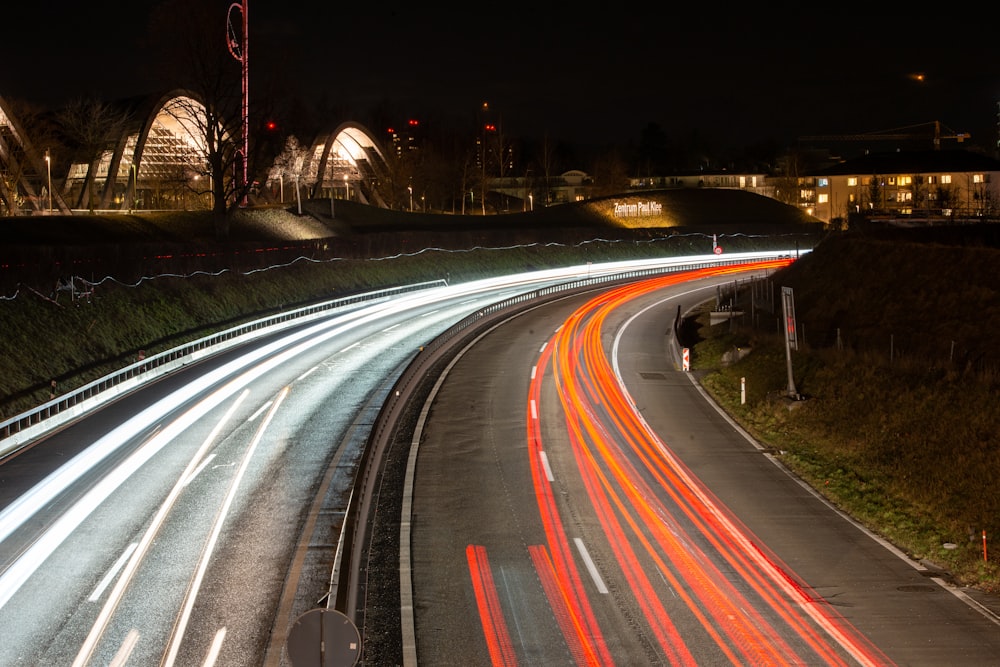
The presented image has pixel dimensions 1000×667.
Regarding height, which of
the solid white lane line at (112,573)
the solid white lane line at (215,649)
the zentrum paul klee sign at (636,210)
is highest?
the zentrum paul klee sign at (636,210)

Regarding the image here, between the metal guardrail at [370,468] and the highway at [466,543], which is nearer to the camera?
the highway at [466,543]

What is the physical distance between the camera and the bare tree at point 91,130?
7500cm

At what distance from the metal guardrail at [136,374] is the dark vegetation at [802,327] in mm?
1868

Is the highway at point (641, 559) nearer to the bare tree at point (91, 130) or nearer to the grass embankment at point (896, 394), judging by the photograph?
the grass embankment at point (896, 394)

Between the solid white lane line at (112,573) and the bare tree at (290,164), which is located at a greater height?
the bare tree at (290,164)

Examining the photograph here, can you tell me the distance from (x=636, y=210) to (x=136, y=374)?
87.8 meters

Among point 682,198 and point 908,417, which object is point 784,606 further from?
point 682,198

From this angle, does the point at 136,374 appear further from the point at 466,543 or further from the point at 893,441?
the point at 893,441

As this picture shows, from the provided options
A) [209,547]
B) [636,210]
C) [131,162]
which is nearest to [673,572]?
[209,547]

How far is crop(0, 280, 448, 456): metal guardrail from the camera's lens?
2492cm

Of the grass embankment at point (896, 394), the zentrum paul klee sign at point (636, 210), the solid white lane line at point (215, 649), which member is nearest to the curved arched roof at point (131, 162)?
the grass embankment at point (896, 394)

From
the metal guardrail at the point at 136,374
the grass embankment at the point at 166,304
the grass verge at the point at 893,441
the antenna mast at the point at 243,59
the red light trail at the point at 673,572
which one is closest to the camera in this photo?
the red light trail at the point at 673,572

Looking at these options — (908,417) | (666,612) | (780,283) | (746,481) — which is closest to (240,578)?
(666,612)

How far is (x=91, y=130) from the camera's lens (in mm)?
74188
